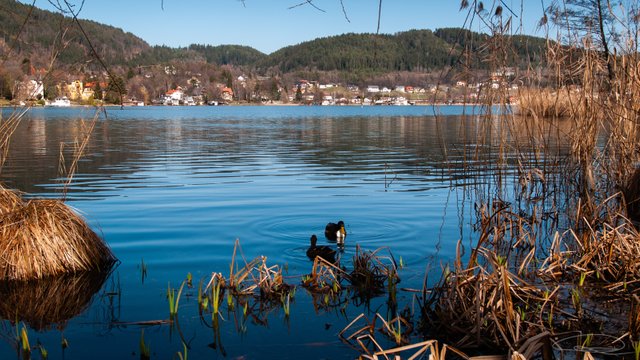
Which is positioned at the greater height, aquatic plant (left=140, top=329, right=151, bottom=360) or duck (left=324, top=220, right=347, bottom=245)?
duck (left=324, top=220, right=347, bottom=245)

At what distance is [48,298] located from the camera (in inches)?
254

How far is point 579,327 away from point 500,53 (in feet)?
17.3

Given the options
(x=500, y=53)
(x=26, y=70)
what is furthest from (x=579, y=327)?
(x=26, y=70)

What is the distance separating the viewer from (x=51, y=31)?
5.45 meters

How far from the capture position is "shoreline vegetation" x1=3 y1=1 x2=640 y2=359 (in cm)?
502

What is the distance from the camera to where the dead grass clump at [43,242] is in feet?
22.9

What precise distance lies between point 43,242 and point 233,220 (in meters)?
4.27

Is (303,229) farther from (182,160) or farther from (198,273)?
(182,160)

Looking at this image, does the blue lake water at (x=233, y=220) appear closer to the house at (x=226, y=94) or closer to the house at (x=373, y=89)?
the house at (x=226, y=94)

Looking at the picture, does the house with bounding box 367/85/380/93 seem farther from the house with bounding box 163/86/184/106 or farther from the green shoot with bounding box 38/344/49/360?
the green shoot with bounding box 38/344/49/360

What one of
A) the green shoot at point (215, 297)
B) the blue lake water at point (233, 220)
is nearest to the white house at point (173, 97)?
the blue lake water at point (233, 220)

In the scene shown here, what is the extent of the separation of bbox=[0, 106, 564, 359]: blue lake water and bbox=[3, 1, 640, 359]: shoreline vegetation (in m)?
0.25

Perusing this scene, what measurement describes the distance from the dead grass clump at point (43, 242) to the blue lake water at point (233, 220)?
1.96ft

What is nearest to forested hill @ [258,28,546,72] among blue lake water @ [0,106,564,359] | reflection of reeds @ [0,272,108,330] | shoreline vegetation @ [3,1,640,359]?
shoreline vegetation @ [3,1,640,359]
